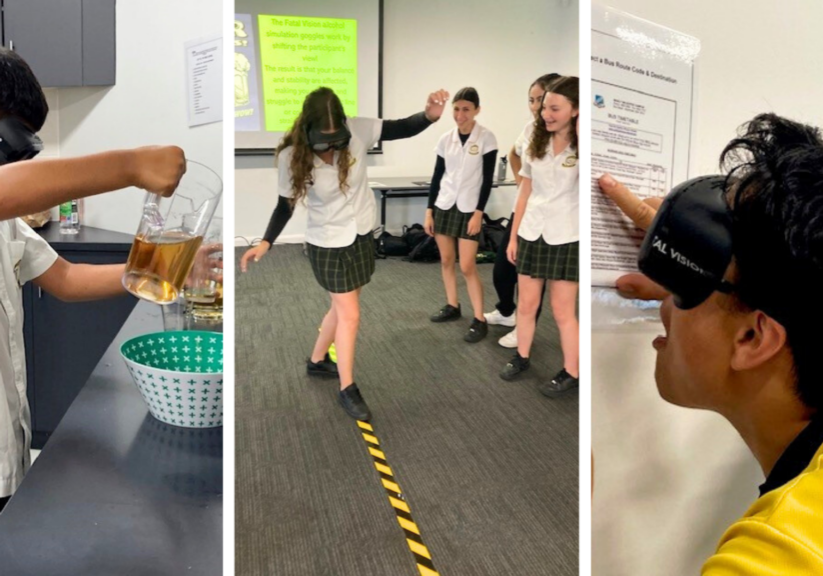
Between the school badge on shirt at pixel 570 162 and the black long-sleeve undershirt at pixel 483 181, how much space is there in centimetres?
10

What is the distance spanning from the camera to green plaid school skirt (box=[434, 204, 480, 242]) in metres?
0.98

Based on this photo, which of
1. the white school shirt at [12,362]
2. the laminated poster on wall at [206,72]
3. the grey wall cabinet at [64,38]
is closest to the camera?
the white school shirt at [12,362]

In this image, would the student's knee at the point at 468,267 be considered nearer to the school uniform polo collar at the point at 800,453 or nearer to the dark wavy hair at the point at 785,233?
the dark wavy hair at the point at 785,233

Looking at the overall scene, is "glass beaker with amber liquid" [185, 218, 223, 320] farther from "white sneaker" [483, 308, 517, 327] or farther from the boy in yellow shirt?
the boy in yellow shirt

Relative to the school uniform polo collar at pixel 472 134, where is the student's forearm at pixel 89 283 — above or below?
below

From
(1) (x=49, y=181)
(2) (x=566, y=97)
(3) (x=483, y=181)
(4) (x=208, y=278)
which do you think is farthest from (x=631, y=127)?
(1) (x=49, y=181)

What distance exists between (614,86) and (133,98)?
2198 mm

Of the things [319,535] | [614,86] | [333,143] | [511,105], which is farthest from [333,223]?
[614,86]

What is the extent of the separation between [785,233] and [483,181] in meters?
0.38

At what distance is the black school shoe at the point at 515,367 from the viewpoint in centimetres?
101

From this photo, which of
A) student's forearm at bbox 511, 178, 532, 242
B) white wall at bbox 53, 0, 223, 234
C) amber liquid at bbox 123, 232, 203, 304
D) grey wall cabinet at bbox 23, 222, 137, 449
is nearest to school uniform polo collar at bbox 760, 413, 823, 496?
student's forearm at bbox 511, 178, 532, 242

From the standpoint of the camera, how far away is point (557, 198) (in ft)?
3.24

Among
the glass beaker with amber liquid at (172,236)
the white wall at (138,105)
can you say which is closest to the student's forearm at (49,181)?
the glass beaker with amber liquid at (172,236)

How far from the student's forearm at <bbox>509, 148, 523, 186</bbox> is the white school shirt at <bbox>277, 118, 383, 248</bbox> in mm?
171
